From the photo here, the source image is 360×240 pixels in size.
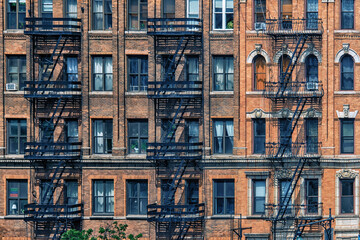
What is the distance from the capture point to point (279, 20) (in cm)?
4828

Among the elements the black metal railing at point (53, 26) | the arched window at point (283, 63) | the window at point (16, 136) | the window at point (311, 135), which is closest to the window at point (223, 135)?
the arched window at point (283, 63)

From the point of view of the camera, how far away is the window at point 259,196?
48875 millimetres

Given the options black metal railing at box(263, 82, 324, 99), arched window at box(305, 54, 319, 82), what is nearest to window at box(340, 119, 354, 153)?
black metal railing at box(263, 82, 324, 99)

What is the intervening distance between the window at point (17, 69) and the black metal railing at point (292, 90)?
14.8 meters

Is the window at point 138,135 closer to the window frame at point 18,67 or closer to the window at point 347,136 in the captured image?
the window frame at point 18,67

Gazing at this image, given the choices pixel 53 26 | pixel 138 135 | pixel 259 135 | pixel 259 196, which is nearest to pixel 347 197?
pixel 259 196

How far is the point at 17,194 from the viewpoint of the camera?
164 ft

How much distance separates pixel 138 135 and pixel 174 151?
2784mm

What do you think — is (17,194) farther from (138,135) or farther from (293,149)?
(293,149)

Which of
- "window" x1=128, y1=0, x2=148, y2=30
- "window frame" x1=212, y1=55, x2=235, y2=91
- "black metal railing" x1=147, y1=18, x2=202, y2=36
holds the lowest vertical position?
"window frame" x1=212, y1=55, x2=235, y2=91

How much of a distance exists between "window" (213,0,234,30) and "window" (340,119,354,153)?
895 cm

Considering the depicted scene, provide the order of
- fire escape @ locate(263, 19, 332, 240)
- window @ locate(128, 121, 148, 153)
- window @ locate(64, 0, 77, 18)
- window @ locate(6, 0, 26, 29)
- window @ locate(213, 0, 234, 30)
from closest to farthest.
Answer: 1. fire escape @ locate(263, 19, 332, 240)
2. window @ locate(213, 0, 234, 30)
3. window @ locate(128, 121, 148, 153)
4. window @ locate(64, 0, 77, 18)
5. window @ locate(6, 0, 26, 29)

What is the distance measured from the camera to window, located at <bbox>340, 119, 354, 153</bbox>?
4847cm

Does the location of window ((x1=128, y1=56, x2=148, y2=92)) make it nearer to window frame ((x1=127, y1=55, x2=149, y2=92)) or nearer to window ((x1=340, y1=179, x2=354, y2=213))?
window frame ((x1=127, y1=55, x2=149, y2=92))
